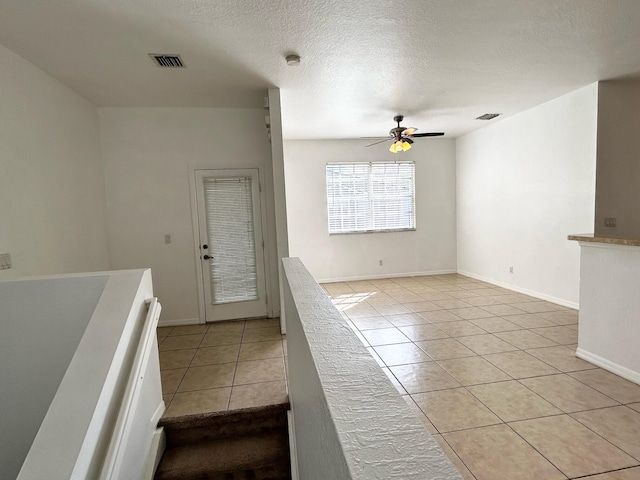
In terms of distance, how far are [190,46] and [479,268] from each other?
593cm

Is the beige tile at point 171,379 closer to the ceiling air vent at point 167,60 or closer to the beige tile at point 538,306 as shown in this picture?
the ceiling air vent at point 167,60

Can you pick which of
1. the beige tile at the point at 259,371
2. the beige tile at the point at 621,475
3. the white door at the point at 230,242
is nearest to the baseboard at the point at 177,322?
the white door at the point at 230,242

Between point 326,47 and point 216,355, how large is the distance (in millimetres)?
3131

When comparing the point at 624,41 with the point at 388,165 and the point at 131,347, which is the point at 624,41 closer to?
the point at 388,165

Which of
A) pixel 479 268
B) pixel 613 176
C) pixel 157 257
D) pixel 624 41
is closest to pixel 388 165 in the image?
pixel 479 268

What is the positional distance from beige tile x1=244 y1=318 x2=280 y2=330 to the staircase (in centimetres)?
171

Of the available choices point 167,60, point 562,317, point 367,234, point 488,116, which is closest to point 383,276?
point 367,234

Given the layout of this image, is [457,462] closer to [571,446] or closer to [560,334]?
[571,446]

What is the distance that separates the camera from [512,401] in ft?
7.77

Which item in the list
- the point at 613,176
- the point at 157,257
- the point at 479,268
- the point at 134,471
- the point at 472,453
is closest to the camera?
the point at 134,471

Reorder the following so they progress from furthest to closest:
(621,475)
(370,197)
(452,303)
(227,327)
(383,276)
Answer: (383,276) → (370,197) → (452,303) → (227,327) → (621,475)

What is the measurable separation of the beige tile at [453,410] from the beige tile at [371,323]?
146 cm

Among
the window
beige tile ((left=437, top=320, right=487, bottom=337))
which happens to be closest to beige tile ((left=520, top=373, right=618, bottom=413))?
beige tile ((left=437, top=320, right=487, bottom=337))

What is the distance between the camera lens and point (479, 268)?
6172 millimetres
